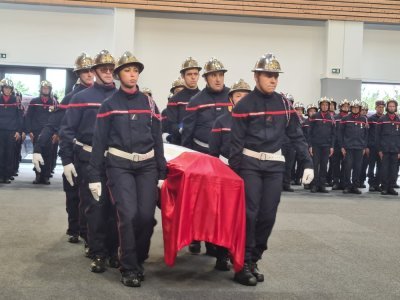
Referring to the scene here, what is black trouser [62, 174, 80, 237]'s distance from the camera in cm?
588

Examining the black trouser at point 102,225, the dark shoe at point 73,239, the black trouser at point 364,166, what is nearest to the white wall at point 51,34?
the black trouser at point 364,166

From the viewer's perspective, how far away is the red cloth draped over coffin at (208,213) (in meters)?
4.31

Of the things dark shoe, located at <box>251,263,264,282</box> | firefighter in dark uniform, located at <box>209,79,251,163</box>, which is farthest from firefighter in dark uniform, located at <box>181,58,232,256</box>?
dark shoe, located at <box>251,263,264,282</box>

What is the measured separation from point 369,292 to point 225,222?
1310mm

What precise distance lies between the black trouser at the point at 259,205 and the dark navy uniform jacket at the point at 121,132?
34.3 inches

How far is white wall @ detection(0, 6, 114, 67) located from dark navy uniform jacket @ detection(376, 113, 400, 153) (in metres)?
7.28

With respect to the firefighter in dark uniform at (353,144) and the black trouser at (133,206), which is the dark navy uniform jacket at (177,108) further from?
the firefighter in dark uniform at (353,144)

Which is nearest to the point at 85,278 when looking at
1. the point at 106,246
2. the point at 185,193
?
the point at 106,246

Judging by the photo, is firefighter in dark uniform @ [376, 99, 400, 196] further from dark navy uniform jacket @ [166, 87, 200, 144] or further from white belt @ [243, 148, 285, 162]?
white belt @ [243, 148, 285, 162]

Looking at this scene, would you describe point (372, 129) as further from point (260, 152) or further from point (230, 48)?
point (260, 152)

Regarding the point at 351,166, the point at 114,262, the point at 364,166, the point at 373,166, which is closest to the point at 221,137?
the point at 114,262

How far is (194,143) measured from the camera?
6.01 m

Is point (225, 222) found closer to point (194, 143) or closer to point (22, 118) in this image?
point (194, 143)

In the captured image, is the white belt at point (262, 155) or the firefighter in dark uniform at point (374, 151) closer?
the white belt at point (262, 155)
